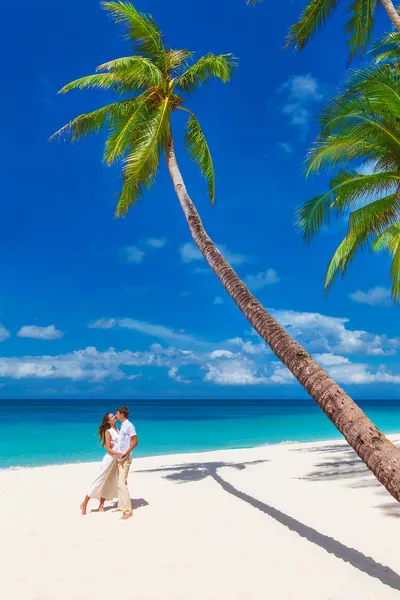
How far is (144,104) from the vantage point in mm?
10672

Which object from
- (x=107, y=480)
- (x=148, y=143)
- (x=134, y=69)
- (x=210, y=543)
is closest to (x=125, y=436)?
(x=107, y=480)

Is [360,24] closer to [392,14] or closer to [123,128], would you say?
[392,14]

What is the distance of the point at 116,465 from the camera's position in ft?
24.4

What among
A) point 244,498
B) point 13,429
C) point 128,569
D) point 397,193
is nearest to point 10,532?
point 128,569

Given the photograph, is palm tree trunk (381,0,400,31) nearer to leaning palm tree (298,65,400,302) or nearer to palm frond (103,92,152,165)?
leaning palm tree (298,65,400,302)

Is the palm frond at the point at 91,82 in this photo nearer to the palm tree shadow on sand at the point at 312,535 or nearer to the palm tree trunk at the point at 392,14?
the palm tree trunk at the point at 392,14

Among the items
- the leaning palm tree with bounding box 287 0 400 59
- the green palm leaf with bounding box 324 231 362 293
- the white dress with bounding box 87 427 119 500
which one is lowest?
the white dress with bounding box 87 427 119 500

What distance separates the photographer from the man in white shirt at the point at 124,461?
23.1ft

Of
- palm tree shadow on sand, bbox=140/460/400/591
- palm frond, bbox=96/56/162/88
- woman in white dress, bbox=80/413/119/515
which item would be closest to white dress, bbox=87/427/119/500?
woman in white dress, bbox=80/413/119/515

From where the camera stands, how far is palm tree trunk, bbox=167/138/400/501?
392cm

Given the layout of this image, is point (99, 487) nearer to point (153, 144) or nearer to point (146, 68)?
point (153, 144)

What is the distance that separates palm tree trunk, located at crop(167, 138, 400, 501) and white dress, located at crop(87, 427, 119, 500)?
10.5 feet

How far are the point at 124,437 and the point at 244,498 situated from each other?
2.76 m

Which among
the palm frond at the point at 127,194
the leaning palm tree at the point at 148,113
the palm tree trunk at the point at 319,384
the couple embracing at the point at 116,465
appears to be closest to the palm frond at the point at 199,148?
the leaning palm tree at the point at 148,113
